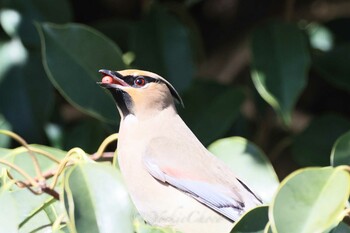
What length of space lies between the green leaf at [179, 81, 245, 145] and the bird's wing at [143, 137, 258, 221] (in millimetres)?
665

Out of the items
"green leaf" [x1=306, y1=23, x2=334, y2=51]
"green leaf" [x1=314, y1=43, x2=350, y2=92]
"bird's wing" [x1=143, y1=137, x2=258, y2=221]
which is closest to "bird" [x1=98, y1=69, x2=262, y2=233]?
"bird's wing" [x1=143, y1=137, x2=258, y2=221]

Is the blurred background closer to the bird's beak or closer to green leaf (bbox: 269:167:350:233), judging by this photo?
the bird's beak

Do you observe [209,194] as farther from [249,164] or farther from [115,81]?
[115,81]

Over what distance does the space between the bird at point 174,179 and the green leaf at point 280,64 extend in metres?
0.46

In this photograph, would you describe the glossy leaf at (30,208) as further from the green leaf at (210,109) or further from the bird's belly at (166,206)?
the green leaf at (210,109)

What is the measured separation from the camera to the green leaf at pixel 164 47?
309 cm

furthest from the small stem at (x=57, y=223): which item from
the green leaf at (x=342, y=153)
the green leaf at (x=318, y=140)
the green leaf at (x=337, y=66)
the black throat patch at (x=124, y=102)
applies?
the green leaf at (x=337, y=66)

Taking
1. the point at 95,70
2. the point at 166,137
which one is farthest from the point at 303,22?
the point at 166,137

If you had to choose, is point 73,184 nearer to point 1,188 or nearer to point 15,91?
point 1,188

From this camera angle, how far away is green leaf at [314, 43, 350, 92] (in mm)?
3219

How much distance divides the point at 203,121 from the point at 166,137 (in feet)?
2.20

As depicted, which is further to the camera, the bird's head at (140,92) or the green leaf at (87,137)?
the green leaf at (87,137)

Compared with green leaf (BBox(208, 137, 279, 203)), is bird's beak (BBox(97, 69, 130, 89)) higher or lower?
higher

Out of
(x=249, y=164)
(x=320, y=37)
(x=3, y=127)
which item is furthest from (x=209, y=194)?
(x=320, y=37)
